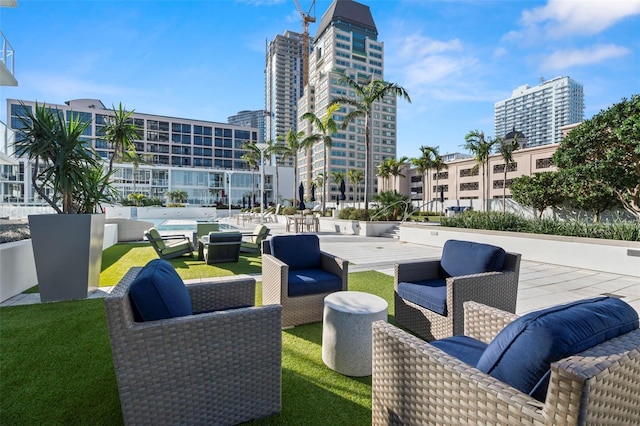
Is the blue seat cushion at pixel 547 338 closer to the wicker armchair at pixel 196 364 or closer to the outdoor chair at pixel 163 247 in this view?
the wicker armchair at pixel 196 364

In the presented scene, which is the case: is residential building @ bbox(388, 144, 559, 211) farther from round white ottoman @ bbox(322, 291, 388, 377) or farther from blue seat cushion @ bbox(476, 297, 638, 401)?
blue seat cushion @ bbox(476, 297, 638, 401)

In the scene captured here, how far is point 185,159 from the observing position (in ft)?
208

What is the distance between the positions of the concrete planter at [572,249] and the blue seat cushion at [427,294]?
209 inches

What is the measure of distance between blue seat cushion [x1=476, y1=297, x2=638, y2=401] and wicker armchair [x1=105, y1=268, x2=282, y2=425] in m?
1.26

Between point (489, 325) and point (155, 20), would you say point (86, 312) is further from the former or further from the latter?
point (155, 20)

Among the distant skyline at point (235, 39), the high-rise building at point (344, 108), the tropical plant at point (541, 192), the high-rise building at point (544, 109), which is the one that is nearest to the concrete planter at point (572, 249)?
the distant skyline at point (235, 39)

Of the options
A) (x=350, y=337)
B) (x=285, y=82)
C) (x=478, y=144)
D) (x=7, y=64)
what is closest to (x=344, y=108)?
(x=478, y=144)

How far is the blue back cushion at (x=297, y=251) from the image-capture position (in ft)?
12.9

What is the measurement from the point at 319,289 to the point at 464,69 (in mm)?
9110

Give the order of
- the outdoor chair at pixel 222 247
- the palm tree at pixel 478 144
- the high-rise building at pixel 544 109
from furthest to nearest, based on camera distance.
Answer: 1. the high-rise building at pixel 544 109
2. the palm tree at pixel 478 144
3. the outdoor chair at pixel 222 247

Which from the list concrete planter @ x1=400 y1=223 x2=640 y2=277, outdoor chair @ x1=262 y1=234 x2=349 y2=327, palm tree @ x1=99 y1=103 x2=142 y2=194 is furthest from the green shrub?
palm tree @ x1=99 y1=103 x2=142 y2=194

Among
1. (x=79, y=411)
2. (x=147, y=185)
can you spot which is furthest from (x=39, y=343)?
(x=147, y=185)

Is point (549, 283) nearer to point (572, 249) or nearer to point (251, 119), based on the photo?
point (572, 249)

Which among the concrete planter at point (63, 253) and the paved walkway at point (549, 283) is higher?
the concrete planter at point (63, 253)
